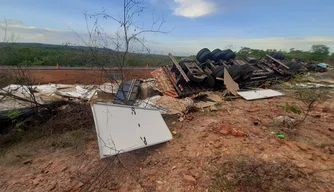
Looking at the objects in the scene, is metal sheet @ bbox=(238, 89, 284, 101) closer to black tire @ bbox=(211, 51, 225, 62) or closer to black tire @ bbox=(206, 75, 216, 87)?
black tire @ bbox=(206, 75, 216, 87)

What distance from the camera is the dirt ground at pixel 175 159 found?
203 cm

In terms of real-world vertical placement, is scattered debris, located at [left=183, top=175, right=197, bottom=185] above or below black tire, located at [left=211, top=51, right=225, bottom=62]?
below

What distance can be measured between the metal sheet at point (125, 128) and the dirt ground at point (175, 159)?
0.20 m

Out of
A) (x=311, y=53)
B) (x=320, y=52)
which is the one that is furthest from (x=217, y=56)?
(x=320, y=52)

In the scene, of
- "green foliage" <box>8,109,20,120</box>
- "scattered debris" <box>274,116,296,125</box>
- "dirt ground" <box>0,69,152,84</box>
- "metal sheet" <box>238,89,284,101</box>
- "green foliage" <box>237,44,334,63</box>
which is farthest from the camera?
"green foliage" <box>237,44,334,63</box>

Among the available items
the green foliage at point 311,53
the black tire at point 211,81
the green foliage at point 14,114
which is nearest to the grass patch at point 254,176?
the green foliage at point 14,114

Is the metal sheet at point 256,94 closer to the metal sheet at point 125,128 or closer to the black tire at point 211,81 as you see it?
the black tire at point 211,81

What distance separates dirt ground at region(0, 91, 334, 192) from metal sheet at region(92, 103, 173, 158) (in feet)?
0.65

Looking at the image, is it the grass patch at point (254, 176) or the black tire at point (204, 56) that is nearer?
the grass patch at point (254, 176)

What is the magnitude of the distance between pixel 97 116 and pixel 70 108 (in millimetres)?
2229

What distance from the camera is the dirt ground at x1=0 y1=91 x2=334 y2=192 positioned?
2025 mm

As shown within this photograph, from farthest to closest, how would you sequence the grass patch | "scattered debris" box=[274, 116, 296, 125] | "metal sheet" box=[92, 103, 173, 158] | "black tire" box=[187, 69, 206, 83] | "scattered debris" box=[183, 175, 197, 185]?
"black tire" box=[187, 69, 206, 83]
"scattered debris" box=[274, 116, 296, 125]
"metal sheet" box=[92, 103, 173, 158]
"scattered debris" box=[183, 175, 197, 185]
the grass patch

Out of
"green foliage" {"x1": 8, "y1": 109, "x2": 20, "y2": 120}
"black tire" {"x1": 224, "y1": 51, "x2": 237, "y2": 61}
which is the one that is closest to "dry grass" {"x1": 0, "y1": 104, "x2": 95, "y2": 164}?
"green foliage" {"x1": 8, "y1": 109, "x2": 20, "y2": 120}

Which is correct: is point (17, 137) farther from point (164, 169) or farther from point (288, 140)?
point (288, 140)
